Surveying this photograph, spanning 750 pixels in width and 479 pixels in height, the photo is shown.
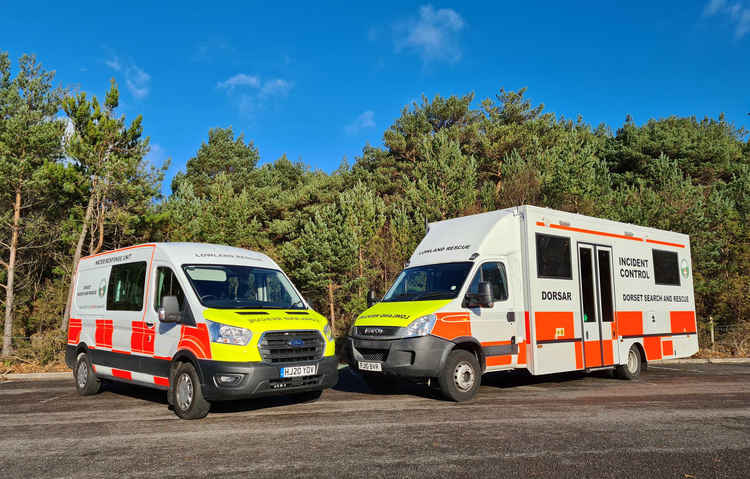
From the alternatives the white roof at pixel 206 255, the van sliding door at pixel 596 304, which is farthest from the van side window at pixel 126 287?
the van sliding door at pixel 596 304

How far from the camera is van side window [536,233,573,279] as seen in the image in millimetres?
9953

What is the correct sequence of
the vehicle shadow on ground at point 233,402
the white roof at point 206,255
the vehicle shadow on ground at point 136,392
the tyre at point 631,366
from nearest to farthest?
the white roof at point 206,255, the vehicle shadow on ground at point 233,402, the vehicle shadow on ground at point 136,392, the tyre at point 631,366

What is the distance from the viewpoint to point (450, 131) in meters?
37.1

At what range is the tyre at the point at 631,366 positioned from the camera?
11.5 m

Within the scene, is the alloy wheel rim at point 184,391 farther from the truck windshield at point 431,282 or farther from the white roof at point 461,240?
the white roof at point 461,240

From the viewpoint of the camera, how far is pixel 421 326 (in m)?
8.55

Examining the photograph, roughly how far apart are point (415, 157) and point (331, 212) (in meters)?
13.5

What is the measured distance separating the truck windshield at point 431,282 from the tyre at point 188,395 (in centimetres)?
378

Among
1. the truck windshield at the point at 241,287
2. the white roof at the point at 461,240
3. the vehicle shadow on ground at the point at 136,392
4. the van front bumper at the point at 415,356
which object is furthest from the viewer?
the vehicle shadow on ground at the point at 136,392

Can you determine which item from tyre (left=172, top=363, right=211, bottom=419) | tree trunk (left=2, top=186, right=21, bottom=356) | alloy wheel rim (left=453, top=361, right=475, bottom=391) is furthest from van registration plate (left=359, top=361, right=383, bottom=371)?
tree trunk (left=2, top=186, right=21, bottom=356)

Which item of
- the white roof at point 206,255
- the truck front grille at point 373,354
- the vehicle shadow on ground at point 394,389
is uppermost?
the white roof at point 206,255

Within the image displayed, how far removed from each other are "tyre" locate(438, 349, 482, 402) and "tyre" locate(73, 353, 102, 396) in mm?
6273

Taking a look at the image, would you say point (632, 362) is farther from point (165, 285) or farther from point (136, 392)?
point (136, 392)

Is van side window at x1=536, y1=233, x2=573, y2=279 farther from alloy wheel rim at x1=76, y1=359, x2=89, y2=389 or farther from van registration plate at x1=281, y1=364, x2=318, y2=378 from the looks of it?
alloy wheel rim at x1=76, y1=359, x2=89, y2=389
